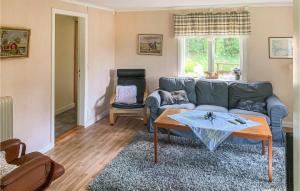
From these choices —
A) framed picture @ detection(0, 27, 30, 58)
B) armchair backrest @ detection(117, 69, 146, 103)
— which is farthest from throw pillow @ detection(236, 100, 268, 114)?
framed picture @ detection(0, 27, 30, 58)

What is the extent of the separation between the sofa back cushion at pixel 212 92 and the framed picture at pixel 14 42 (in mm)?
3022

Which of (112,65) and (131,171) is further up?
(112,65)

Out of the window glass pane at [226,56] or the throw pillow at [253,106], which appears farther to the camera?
the window glass pane at [226,56]

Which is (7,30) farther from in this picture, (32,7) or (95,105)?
(95,105)

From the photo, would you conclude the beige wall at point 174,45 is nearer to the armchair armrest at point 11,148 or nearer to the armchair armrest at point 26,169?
the armchair armrest at point 11,148

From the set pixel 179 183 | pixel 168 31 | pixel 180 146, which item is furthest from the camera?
pixel 168 31

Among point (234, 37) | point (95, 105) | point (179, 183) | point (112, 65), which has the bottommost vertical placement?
point (179, 183)

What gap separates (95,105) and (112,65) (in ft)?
3.48

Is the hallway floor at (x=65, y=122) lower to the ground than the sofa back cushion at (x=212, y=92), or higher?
lower

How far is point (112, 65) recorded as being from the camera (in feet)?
19.6

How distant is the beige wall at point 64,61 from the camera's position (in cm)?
575

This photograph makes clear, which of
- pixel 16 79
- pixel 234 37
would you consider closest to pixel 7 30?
pixel 16 79

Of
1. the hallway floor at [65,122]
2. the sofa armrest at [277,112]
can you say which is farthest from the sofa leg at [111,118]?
the sofa armrest at [277,112]

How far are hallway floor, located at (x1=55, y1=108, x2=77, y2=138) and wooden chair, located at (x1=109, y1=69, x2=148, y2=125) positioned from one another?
0.78 meters
